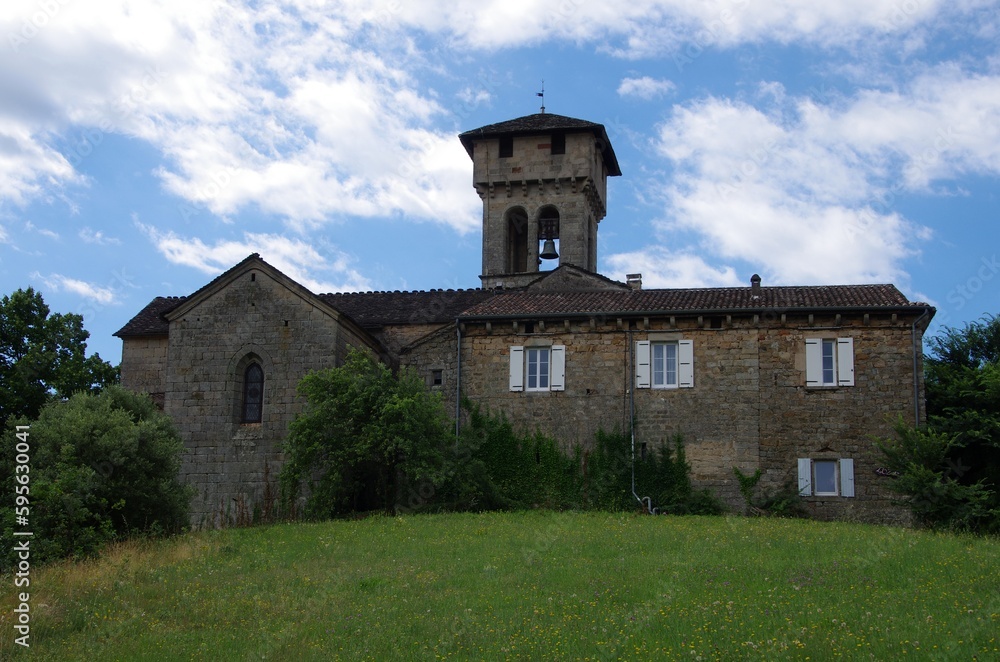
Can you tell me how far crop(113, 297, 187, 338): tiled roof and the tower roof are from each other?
51.1 ft

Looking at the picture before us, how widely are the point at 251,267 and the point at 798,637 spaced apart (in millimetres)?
22940

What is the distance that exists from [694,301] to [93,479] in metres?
17.7

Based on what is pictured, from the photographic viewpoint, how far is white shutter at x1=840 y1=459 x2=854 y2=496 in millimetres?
29141

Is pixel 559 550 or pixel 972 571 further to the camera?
pixel 559 550

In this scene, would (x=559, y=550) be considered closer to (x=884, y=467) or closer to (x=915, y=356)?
(x=884, y=467)

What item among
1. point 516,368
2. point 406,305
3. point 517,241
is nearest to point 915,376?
point 516,368

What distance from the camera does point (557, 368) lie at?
103ft

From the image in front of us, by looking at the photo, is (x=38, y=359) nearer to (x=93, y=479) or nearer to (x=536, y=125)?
(x=93, y=479)

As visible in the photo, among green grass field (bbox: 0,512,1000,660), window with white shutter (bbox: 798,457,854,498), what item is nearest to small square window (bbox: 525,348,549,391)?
window with white shutter (bbox: 798,457,854,498)

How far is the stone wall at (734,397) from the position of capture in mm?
29500

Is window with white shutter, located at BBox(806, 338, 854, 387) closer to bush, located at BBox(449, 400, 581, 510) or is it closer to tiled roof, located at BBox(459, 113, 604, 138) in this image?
bush, located at BBox(449, 400, 581, 510)

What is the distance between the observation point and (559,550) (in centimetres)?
2088

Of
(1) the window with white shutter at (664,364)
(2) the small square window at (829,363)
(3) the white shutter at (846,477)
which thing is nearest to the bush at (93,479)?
(1) the window with white shutter at (664,364)

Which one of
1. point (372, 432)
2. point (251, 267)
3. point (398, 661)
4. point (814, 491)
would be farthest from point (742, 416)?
point (398, 661)
